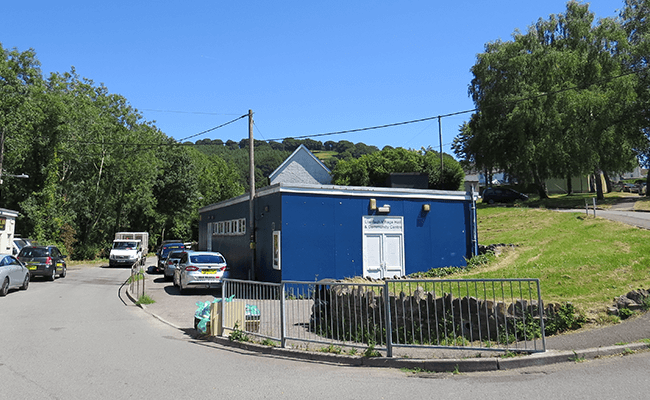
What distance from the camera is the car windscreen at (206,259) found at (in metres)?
18.3

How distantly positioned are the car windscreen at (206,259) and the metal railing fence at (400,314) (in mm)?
8118

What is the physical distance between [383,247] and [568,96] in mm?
26467

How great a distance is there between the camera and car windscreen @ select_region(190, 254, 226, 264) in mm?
18328

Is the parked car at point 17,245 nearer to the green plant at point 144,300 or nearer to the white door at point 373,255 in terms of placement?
the green plant at point 144,300

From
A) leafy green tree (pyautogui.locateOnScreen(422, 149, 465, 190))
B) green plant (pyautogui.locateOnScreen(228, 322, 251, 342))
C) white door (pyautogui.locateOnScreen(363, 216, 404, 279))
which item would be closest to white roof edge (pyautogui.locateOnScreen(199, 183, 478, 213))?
white door (pyautogui.locateOnScreen(363, 216, 404, 279))

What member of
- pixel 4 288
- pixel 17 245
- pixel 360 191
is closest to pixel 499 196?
pixel 360 191

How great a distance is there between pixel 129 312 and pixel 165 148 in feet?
166

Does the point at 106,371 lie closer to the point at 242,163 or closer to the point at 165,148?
the point at 165,148

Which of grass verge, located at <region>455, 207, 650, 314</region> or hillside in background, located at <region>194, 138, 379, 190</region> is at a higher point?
hillside in background, located at <region>194, 138, 379, 190</region>

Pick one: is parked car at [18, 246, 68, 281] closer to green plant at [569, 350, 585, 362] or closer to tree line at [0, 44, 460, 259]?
tree line at [0, 44, 460, 259]

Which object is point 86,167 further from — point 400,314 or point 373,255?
point 400,314

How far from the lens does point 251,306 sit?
9.96 metres

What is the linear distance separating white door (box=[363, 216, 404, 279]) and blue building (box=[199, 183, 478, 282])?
4 centimetres

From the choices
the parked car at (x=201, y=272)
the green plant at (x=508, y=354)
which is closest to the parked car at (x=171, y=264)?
the parked car at (x=201, y=272)
